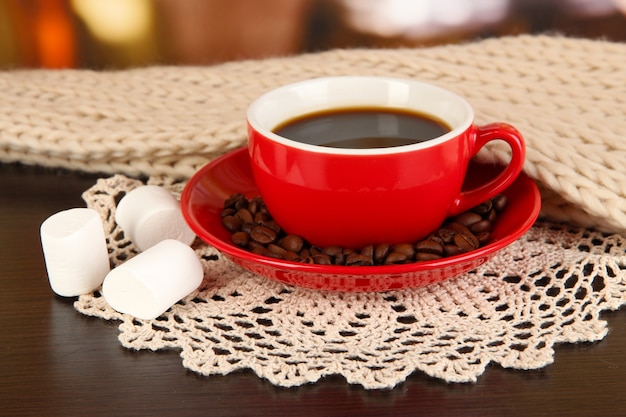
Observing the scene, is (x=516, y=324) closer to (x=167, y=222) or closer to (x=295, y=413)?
(x=295, y=413)

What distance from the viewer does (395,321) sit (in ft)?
2.15

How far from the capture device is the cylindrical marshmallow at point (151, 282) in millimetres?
652

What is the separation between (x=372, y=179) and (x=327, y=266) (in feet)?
0.27

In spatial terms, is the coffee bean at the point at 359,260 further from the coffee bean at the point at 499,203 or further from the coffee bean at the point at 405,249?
the coffee bean at the point at 499,203

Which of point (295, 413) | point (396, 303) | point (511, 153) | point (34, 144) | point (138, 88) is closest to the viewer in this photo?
point (295, 413)

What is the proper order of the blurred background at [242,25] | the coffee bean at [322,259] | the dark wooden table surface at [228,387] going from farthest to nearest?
the blurred background at [242,25] → the coffee bean at [322,259] → the dark wooden table surface at [228,387]

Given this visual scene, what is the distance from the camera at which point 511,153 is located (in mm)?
786

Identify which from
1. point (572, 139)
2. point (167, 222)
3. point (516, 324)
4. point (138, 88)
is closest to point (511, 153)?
point (572, 139)

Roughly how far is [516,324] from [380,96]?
0.27 m

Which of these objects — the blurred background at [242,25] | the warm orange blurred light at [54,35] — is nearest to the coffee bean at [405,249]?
the blurred background at [242,25]

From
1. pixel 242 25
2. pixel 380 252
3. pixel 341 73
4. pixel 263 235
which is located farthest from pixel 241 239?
pixel 242 25

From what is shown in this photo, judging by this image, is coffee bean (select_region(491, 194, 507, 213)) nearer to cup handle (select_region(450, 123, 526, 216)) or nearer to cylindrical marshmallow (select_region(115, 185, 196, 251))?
cup handle (select_region(450, 123, 526, 216))

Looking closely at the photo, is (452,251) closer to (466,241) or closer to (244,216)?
(466,241)

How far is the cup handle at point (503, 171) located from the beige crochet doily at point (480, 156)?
0.16 ft
